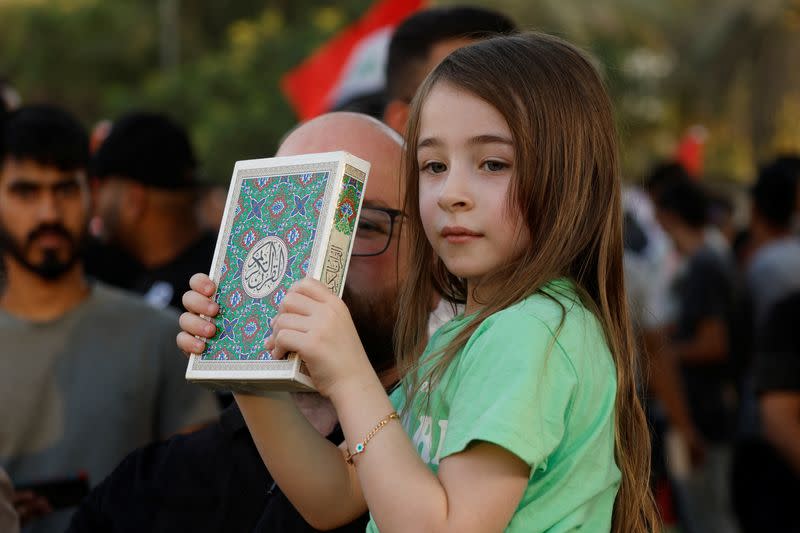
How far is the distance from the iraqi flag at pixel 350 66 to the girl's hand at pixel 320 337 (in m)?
4.31

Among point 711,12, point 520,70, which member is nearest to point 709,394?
point 520,70

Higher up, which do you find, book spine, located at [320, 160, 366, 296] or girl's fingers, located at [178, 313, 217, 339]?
book spine, located at [320, 160, 366, 296]

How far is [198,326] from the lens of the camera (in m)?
2.19

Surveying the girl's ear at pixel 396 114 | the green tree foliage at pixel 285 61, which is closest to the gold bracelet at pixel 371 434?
the girl's ear at pixel 396 114

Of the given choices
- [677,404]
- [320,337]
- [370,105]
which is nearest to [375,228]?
[320,337]

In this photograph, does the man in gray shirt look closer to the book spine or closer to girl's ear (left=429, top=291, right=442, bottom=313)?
girl's ear (left=429, top=291, right=442, bottom=313)

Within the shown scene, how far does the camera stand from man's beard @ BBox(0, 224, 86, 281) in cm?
441

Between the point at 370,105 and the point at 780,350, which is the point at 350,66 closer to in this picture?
the point at 370,105

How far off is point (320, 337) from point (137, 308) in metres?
2.57

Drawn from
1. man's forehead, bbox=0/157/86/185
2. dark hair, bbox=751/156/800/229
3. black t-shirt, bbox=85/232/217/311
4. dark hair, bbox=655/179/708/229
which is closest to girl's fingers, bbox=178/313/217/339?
man's forehead, bbox=0/157/86/185

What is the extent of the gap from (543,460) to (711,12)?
27534 mm

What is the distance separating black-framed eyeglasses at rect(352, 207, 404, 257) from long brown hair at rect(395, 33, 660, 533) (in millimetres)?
370

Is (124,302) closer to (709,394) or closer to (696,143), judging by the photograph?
(709,394)

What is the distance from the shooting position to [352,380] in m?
2.03
